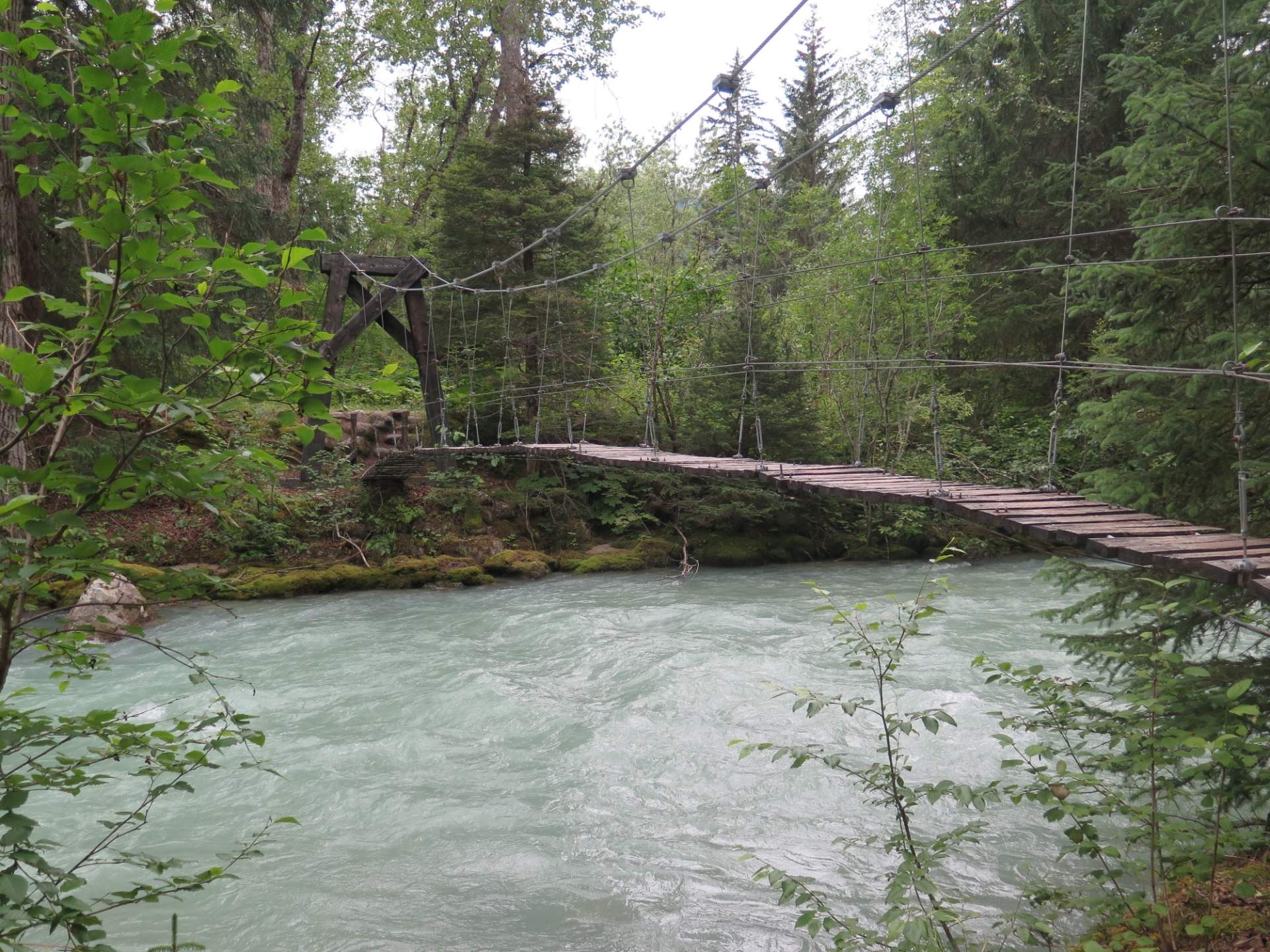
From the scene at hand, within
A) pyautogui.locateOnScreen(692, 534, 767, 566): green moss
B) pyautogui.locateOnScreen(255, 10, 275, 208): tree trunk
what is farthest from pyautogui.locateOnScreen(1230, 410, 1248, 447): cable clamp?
pyautogui.locateOnScreen(255, 10, 275, 208): tree trunk

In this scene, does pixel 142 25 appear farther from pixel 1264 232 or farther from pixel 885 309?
pixel 885 309

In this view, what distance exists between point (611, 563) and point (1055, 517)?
5.43 meters

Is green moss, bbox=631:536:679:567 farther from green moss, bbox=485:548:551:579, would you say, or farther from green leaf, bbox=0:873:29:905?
green leaf, bbox=0:873:29:905

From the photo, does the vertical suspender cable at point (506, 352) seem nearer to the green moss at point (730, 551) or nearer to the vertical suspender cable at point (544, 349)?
the vertical suspender cable at point (544, 349)

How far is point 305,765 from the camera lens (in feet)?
11.2

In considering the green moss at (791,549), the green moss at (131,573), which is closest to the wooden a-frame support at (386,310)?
the green moss at (791,549)

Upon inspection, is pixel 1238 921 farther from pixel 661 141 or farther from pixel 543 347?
pixel 543 347

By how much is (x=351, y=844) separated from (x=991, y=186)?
32.7ft

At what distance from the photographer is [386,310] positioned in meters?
7.53

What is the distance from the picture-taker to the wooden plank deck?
75.2 inches

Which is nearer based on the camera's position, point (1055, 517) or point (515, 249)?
point (1055, 517)

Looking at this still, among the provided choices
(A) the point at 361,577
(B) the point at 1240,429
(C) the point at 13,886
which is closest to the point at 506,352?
(A) the point at 361,577

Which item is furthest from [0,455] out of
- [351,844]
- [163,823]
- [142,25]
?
[163,823]

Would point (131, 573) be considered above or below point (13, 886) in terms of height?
above
